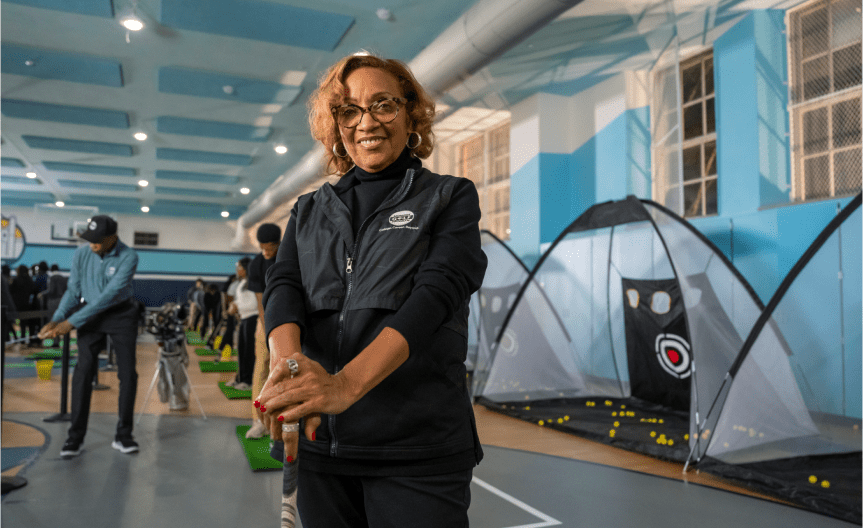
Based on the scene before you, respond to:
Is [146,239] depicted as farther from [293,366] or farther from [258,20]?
[293,366]

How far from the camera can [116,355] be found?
12.3 feet

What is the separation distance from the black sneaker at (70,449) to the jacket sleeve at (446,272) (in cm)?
382

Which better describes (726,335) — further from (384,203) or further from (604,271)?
(384,203)

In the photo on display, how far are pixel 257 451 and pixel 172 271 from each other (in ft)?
63.7

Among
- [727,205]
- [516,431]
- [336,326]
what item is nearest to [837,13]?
[727,205]

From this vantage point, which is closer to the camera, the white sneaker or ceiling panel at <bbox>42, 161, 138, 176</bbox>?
the white sneaker

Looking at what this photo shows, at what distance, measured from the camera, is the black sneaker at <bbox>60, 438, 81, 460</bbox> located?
3656mm

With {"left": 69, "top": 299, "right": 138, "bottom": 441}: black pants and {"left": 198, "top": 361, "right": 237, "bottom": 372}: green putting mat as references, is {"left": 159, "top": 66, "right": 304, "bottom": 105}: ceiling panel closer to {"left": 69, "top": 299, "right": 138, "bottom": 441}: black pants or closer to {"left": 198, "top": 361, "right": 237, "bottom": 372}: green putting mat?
{"left": 198, "top": 361, "right": 237, "bottom": 372}: green putting mat

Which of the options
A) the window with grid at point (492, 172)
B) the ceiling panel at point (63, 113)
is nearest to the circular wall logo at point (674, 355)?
the window with grid at point (492, 172)

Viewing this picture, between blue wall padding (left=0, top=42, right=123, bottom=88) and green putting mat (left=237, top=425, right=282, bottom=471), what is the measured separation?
5.59 meters

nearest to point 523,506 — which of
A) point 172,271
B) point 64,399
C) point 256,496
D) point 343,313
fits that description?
point 256,496

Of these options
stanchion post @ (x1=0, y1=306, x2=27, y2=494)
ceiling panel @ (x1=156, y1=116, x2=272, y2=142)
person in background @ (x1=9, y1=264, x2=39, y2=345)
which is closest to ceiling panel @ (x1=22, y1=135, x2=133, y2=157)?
ceiling panel @ (x1=156, y1=116, x2=272, y2=142)

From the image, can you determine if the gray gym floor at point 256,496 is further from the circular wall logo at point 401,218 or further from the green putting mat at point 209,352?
the green putting mat at point 209,352

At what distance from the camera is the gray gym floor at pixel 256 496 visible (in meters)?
2.72
